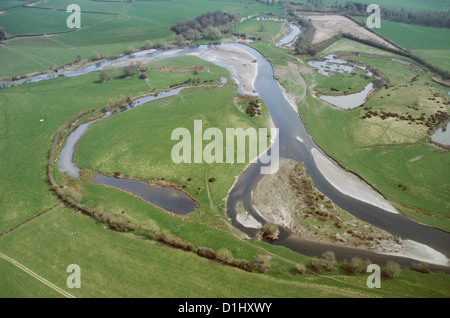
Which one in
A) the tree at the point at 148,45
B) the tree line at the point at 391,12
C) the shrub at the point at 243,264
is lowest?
the shrub at the point at 243,264

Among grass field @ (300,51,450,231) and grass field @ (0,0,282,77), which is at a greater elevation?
grass field @ (0,0,282,77)

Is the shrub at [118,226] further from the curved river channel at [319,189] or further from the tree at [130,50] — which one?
the tree at [130,50]

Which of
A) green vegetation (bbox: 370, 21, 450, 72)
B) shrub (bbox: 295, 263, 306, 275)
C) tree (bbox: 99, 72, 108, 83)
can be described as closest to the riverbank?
shrub (bbox: 295, 263, 306, 275)

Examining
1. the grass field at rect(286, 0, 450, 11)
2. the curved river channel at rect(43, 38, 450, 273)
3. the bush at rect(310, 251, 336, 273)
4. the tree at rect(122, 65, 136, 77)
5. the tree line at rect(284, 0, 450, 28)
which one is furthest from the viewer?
the grass field at rect(286, 0, 450, 11)

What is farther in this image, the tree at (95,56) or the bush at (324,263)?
the tree at (95,56)

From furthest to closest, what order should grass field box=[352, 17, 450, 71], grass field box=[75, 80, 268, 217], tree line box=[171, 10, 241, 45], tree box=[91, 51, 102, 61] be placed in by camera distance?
tree line box=[171, 10, 241, 45] < tree box=[91, 51, 102, 61] < grass field box=[352, 17, 450, 71] < grass field box=[75, 80, 268, 217]

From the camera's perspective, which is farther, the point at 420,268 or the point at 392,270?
the point at 420,268

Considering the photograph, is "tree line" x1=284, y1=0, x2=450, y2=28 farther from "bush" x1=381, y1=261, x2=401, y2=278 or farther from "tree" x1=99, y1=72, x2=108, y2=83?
"bush" x1=381, y1=261, x2=401, y2=278

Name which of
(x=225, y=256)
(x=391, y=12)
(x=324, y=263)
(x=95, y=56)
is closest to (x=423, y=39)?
(x=391, y=12)

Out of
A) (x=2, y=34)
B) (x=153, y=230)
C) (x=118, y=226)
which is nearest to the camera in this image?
(x=153, y=230)

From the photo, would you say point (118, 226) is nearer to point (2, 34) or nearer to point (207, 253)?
point (207, 253)

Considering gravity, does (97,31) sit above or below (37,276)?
above

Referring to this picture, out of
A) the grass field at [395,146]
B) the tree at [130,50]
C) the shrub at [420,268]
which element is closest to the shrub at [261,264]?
the shrub at [420,268]
